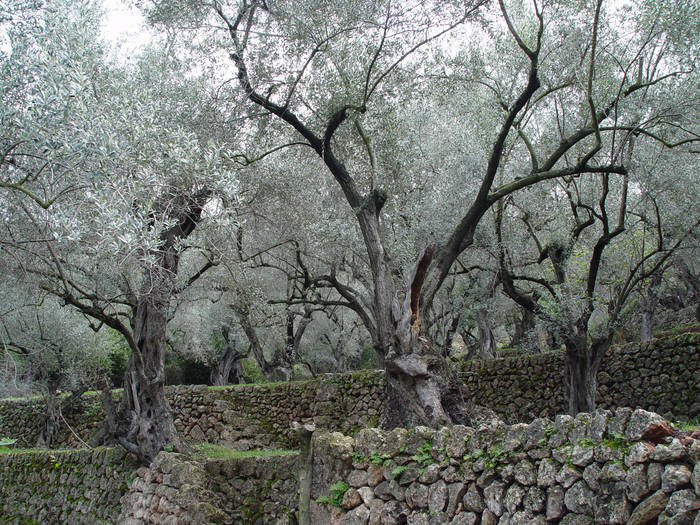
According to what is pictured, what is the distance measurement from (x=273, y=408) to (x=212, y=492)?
6.56 meters

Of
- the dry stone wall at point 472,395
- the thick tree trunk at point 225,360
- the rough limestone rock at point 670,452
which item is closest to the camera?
the rough limestone rock at point 670,452

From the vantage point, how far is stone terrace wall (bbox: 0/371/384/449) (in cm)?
1505

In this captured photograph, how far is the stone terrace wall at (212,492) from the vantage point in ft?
30.0

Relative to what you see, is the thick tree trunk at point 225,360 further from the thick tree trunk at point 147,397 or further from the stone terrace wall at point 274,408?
the thick tree trunk at point 147,397

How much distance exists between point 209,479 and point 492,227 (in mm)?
8519

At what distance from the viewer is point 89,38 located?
787 centimetres

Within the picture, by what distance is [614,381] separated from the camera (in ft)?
44.9

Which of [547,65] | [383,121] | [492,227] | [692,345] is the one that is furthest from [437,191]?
[692,345]

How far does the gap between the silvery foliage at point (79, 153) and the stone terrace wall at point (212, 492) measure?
3.25 meters

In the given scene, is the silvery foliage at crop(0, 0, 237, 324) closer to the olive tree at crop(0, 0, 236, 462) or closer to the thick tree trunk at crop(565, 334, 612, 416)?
the olive tree at crop(0, 0, 236, 462)

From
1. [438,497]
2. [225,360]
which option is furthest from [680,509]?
[225,360]

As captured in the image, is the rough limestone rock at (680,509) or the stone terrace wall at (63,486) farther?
A: the stone terrace wall at (63,486)

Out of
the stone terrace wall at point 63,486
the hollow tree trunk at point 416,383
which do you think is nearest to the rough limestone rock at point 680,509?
the hollow tree trunk at point 416,383

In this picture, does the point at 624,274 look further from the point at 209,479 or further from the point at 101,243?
the point at 101,243
